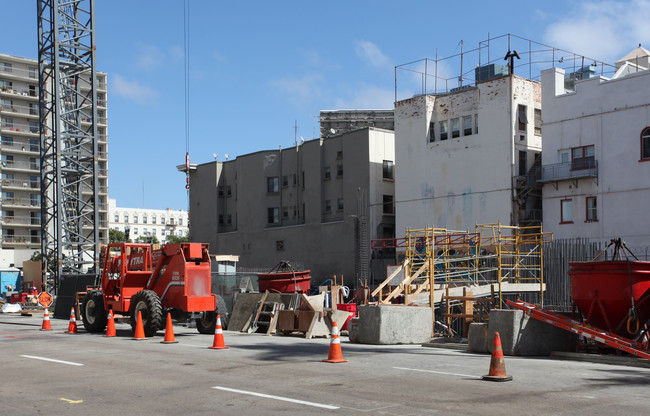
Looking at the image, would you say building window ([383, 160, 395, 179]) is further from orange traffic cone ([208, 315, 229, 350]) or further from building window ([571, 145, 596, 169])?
orange traffic cone ([208, 315, 229, 350])

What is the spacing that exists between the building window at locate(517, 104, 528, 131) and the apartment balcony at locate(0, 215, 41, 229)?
237ft

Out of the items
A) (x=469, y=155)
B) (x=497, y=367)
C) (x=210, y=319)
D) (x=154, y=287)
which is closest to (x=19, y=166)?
(x=469, y=155)

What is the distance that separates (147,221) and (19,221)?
55.9 metres

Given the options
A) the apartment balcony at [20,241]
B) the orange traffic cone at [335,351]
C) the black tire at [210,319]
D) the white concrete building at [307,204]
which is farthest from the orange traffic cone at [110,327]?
the apartment balcony at [20,241]

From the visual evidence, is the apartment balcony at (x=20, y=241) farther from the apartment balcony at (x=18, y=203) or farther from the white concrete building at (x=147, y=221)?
the white concrete building at (x=147, y=221)

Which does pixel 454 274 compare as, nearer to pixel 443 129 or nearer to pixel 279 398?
pixel 279 398

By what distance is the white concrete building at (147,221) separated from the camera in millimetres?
147125

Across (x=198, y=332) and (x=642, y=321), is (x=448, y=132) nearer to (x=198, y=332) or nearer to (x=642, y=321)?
(x=198, y=332)

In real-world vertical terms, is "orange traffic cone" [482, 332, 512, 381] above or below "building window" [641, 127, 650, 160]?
below

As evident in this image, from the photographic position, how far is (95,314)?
912 inches

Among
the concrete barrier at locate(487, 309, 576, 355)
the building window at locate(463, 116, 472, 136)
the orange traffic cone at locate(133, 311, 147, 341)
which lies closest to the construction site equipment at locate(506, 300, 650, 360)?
the concrete barrier at locate(487, 309, 576, 355)

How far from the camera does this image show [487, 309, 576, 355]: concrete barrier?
53.0 feet

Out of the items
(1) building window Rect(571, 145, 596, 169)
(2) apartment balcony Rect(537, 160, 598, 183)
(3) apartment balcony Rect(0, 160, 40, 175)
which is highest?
(3) apartment balcony Rect(0, 160, 40, 175)

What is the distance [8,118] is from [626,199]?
82.2 meters
